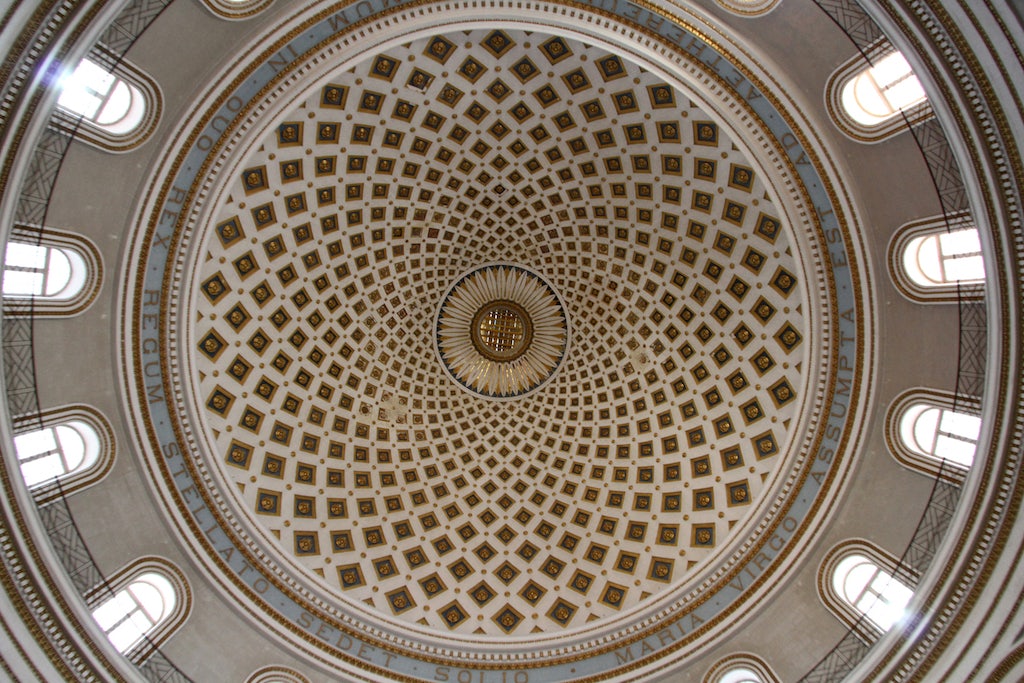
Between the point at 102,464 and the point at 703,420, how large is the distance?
16.8 m

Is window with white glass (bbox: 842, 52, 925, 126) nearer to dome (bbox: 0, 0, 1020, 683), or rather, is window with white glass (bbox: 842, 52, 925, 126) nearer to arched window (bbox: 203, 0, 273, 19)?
dome (bbox: 0, 0, 1020, 683)

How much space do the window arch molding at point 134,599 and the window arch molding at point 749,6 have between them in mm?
18283

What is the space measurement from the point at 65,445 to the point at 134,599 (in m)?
4.15

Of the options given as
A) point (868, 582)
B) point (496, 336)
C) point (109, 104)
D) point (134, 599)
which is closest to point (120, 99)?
point (109, 104)

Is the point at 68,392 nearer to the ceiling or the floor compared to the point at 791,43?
nearer to the floor

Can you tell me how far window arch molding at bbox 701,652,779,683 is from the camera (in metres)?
16.8

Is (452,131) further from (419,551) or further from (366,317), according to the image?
(419,551)

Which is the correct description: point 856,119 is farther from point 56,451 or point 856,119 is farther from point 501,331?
point 56,451

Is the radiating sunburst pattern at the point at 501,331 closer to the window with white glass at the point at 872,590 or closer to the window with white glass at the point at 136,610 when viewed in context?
the window with white glass at the point at 136,610

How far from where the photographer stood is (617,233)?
69.5 feet

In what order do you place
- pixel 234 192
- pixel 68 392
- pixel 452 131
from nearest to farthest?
pixel 68 392 → pixel 234 192 → pixel 452 131

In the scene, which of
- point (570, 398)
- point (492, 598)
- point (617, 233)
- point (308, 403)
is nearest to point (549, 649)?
point (492, 598)

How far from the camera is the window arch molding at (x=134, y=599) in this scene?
1450cm

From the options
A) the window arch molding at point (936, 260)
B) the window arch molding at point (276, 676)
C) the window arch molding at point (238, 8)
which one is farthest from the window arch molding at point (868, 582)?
the window arch molding at point (238, 8)
